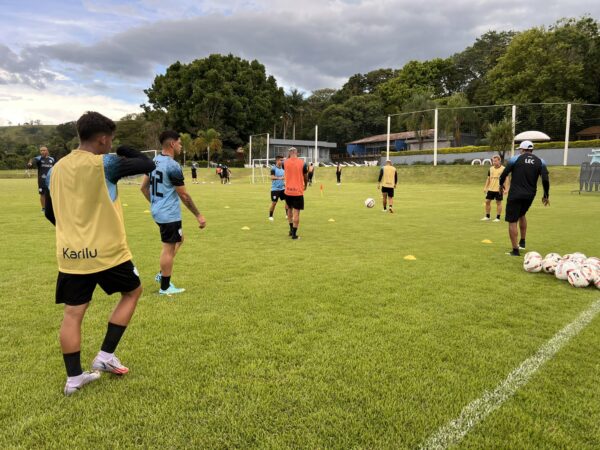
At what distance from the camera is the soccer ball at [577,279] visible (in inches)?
235

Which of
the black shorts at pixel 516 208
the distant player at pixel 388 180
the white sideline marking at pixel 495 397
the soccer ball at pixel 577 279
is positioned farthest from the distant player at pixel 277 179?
the white sideline marking at pixel 495 397

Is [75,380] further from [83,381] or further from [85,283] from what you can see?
[85,283]

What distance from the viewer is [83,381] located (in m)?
3.25

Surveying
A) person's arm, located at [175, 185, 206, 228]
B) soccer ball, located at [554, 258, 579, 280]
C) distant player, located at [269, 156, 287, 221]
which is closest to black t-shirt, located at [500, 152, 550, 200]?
soccer ball, located at [554, 258, 579, 280]

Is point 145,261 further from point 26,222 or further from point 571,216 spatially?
point 571,216

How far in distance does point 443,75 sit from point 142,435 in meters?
84.3

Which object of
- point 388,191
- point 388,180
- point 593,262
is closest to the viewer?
point 593,262

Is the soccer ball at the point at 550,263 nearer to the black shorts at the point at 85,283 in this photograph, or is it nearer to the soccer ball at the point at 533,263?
the soccer ball at the point at 533,263

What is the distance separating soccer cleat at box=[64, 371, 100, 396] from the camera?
3152 mm

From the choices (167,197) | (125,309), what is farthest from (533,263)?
(125,309)

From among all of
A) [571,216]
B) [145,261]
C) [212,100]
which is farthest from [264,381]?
[212,100]

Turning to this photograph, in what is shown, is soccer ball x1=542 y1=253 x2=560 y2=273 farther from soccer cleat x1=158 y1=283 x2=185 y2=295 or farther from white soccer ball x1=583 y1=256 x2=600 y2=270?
soccer cleat x1=158 y1=283 x2=185 y2=295

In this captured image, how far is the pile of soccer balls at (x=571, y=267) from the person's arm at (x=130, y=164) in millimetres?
5914

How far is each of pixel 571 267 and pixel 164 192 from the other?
5902mm
